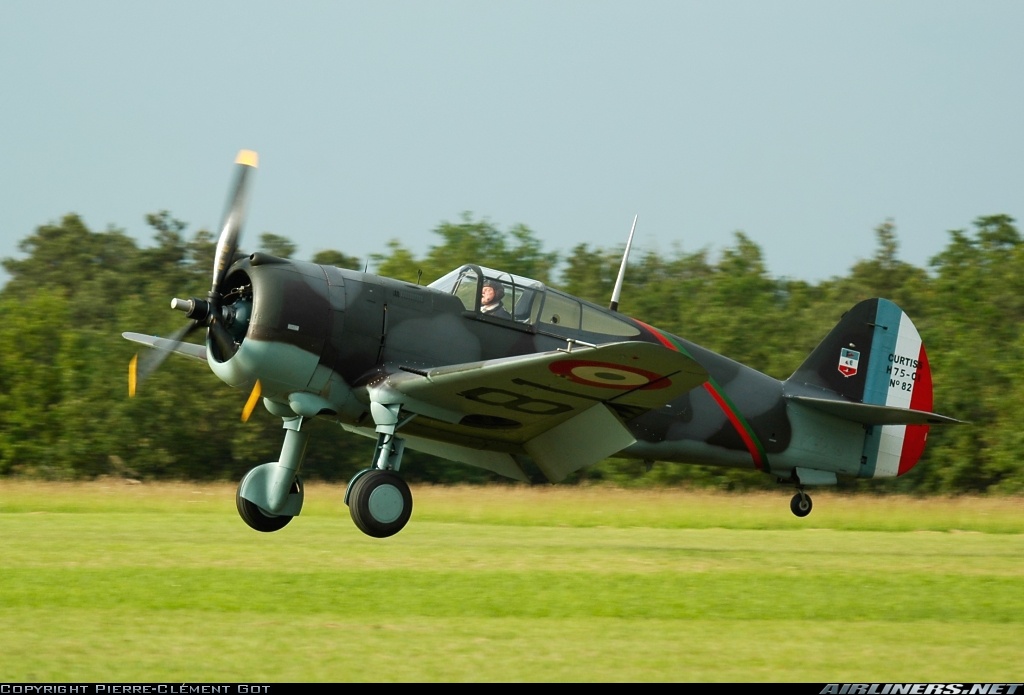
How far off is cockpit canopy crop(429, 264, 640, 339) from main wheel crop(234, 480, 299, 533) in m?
2.43

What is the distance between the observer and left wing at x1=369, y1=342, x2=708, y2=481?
895 cm

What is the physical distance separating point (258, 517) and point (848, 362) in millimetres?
6856

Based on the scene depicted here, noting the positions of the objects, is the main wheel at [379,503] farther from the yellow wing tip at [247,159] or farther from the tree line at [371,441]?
the tree line at [371,441]

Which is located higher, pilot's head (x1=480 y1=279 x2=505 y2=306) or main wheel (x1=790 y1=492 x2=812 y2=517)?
pilot's head (x1=480 y1=279 x2=505 y2=306)

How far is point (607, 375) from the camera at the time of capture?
9.27m

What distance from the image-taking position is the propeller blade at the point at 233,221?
10109 mm

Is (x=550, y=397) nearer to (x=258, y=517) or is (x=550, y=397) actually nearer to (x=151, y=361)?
(x=258, y=517)

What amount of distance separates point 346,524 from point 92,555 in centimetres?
393

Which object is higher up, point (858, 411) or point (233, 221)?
point (233, 221)

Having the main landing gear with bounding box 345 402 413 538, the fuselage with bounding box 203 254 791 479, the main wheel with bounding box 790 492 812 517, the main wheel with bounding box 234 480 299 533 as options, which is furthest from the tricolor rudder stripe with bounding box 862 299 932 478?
the main wheel with bounding box 234 480 299 533

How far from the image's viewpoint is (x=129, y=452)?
28.3 metres

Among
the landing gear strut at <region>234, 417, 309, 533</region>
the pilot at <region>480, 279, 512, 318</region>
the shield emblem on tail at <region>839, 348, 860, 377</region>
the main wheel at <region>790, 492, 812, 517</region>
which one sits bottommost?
the landing gear strut at <region>234, 417, 309, 533</region>

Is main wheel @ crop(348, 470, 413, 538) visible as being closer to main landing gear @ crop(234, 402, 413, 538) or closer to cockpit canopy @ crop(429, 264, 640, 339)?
main landing gear @ crop(234, 402, 413, 538)

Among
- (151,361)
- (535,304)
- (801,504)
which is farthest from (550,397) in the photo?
(801,504)
